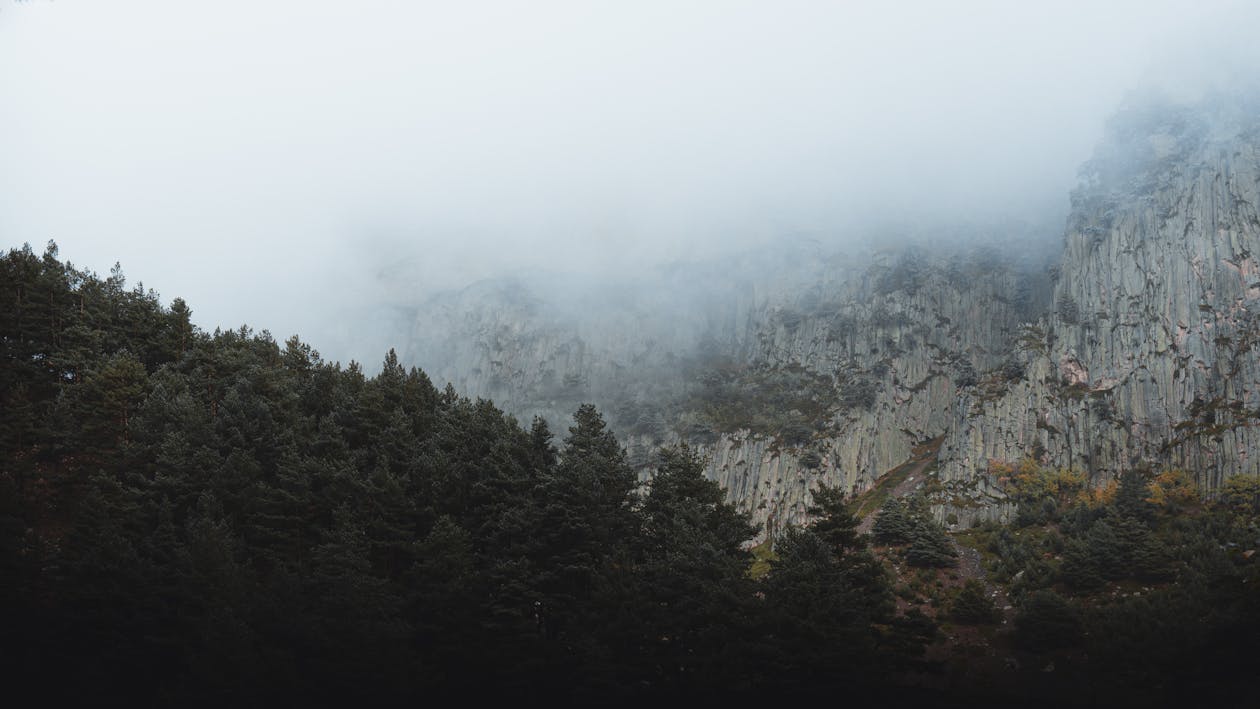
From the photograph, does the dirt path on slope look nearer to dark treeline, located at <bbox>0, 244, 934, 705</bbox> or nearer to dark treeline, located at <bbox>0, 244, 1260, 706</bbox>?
dark treeline, located at <bbox>0, 244, 1260, 706</bbox>

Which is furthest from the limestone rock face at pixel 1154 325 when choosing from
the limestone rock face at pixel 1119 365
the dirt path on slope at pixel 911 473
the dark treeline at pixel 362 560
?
the dark treeline at pixel 362 560

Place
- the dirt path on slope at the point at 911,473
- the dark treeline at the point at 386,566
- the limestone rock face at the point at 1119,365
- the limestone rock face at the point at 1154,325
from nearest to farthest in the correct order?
the dark treeline at the point at 386,566
the limestone rock face at the point at 1154,325
the limestone rock face at the point at 1119,365
the dirt path on slope at the point at 911,473

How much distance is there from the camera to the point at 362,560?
4259 centimetres

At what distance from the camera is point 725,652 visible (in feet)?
125

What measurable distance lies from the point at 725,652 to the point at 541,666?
987cm

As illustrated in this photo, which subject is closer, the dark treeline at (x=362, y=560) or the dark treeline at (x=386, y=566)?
the dark treeline at (x=362, y=560)

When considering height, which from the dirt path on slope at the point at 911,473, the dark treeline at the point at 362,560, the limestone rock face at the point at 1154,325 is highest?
the limestone rock face at the point at 1154,325

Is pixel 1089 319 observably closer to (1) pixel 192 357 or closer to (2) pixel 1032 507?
(2) pixel 1032 507

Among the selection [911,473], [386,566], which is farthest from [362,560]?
[911,473]

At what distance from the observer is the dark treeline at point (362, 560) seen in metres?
38.3

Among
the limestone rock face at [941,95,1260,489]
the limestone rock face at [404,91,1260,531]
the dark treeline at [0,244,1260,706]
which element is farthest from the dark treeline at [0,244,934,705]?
the limestone rock face at [941,95,1260,489]

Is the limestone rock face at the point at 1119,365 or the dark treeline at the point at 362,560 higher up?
the limestone rock face at the point at 1119,365

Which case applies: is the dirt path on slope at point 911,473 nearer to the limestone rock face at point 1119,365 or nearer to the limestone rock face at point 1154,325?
the limestone rock face at point 1119,365

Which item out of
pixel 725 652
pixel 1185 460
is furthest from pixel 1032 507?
pixel 725 652
